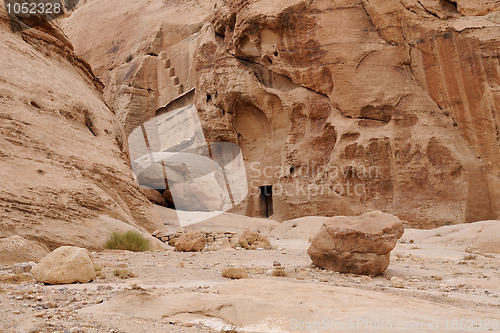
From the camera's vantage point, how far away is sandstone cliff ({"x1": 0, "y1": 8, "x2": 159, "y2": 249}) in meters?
7.54

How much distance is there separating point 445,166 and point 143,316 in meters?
16.2

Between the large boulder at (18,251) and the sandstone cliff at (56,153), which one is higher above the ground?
the sandstone cliff at (56,153)

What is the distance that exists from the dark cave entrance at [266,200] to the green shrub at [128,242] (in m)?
14.2

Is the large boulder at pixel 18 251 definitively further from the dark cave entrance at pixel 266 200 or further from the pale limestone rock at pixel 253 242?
the dark cave entrance at pixel 266 200

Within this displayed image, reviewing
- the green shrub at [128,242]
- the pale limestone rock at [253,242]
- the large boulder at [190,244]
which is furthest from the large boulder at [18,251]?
the pale limestone rock at [253,242]

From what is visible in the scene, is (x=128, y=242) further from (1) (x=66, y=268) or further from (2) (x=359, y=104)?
(2) (x=359, y=104)

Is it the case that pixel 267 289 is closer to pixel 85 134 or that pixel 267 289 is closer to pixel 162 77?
pixel 85 134

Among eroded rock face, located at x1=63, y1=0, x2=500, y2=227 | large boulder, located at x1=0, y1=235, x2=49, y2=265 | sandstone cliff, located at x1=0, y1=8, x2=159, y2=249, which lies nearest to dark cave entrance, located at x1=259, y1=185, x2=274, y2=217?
eroded rock face, located at x1=63, y1=0, x2=500, y2=227

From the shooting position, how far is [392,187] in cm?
1797

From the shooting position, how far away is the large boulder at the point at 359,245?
5938mm

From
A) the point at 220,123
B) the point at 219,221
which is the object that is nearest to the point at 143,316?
the point at 219,221

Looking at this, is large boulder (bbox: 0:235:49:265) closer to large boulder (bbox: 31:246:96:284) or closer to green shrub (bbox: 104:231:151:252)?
large boulder (bbox: 31:246:96:284)

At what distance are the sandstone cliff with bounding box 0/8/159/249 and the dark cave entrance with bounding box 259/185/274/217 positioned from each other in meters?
10.3

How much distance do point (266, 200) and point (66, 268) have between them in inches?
735
